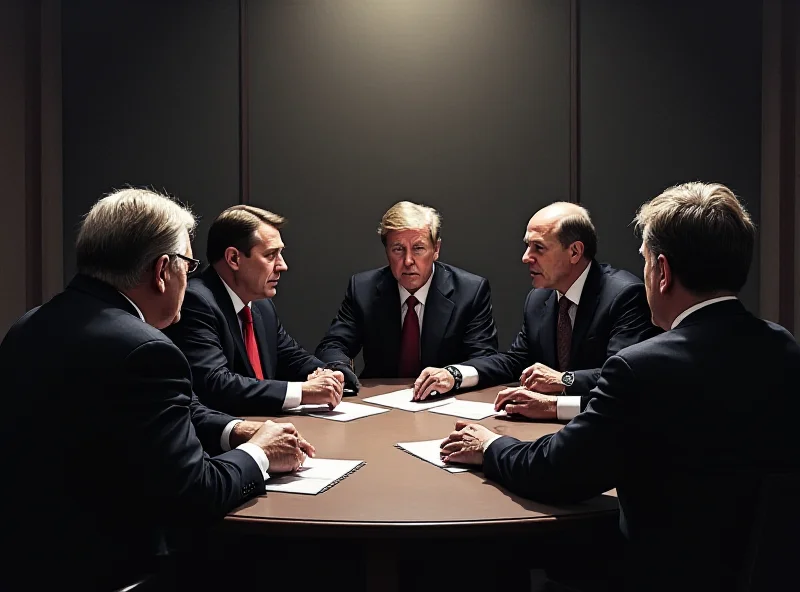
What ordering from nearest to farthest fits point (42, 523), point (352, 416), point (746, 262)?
point (42, 523) < point (746, 262) < point (352, 416)

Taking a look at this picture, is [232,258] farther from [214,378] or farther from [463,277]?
[463,277]

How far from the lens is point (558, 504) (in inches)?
66.9

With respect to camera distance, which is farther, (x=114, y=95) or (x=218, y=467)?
(x=114, y=95)

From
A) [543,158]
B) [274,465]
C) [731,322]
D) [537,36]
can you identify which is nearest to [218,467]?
[274,465]

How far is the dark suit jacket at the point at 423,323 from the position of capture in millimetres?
A: 3646

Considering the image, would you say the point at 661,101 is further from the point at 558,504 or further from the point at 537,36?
the point at 558,504

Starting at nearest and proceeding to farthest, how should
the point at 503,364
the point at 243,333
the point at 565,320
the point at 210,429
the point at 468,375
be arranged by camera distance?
the point at 210,429 < the point at 243,333 < the point at 468,375 < the point at 565,320 < the point at 503,364

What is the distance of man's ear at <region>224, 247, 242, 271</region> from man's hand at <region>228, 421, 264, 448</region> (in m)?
0.91

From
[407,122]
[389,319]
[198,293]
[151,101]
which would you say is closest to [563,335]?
[389,319]

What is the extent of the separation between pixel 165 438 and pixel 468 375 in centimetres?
185

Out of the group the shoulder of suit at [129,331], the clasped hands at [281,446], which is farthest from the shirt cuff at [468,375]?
the shoulder of suit at [129,331]

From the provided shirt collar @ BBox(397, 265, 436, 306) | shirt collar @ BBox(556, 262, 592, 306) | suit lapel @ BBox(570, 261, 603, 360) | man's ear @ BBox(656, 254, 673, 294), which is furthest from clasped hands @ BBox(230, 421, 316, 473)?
shirt collar @ BBox(397, 265, 436, 306)

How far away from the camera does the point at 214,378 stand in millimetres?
2623

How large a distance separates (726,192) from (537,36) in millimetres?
3282
